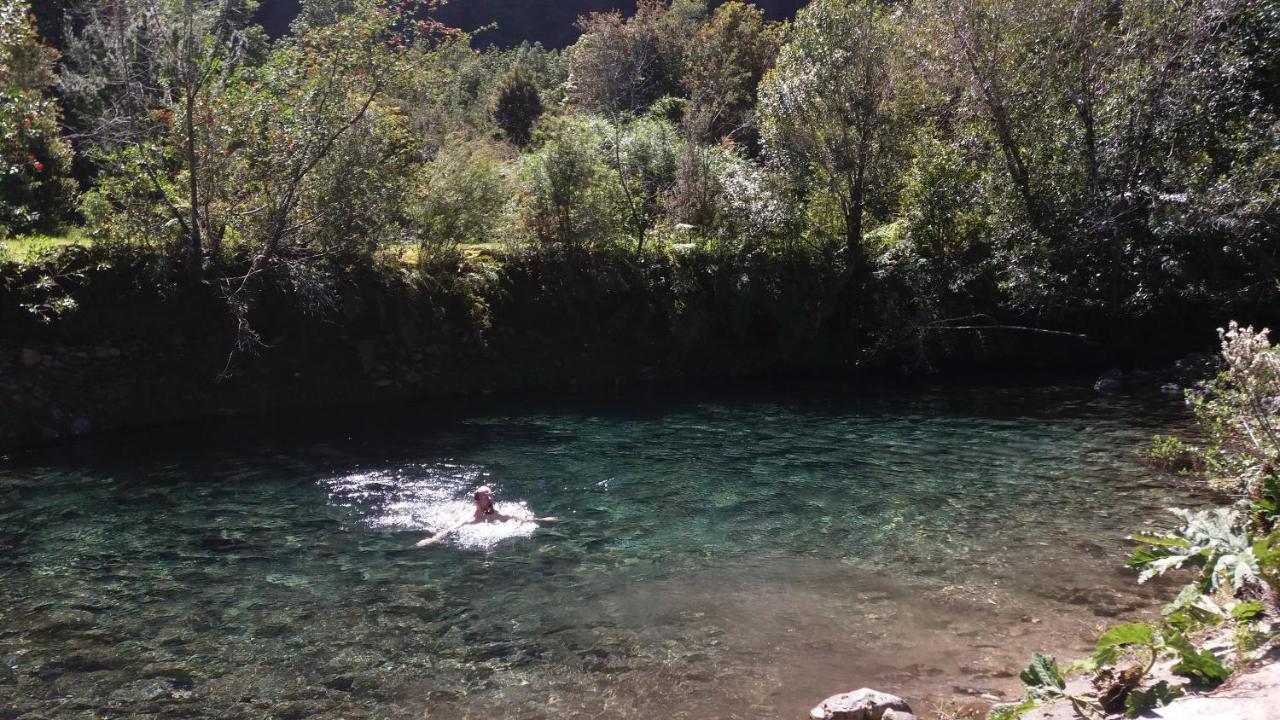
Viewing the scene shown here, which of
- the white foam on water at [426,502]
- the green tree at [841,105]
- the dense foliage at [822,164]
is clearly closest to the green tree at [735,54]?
the dense foliage at [822,164]

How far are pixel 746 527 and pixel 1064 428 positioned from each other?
320 inches

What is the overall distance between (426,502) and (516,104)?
3664 centimetres

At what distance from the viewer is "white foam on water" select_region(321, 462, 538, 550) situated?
10.5m

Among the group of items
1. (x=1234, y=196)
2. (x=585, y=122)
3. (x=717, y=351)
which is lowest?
(x=717, y=351)

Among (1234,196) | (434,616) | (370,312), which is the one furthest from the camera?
(370,312)

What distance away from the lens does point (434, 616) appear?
795 cm

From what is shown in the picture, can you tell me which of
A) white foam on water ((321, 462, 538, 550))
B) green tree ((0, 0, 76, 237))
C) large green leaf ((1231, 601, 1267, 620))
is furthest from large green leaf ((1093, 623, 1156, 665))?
green tree ((0, 0, 76, 237))

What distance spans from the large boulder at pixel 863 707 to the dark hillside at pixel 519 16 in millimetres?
81016

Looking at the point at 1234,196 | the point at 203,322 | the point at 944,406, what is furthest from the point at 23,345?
the point at 1234,196

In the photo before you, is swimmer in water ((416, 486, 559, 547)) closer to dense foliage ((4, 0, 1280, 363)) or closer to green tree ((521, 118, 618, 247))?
dense foliage ((4, 0, 1280, 363))

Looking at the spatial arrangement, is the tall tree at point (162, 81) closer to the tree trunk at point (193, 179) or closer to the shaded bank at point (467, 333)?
the tree trunk at point (193, 179)

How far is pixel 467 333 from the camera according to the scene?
20.2m

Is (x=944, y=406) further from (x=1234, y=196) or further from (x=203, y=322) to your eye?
(x=203, y=322)

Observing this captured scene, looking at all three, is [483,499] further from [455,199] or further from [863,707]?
[455,199]
